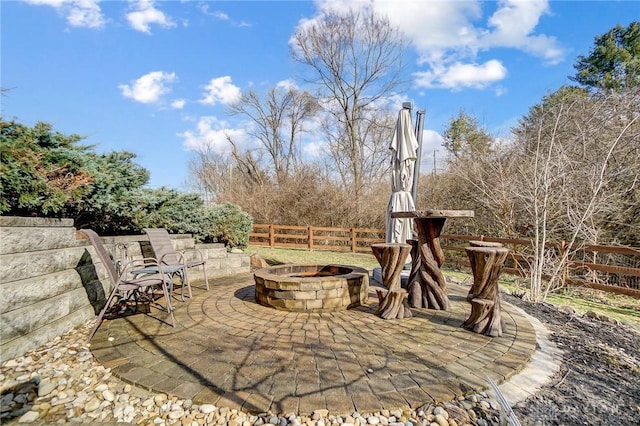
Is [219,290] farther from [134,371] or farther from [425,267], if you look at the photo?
[425,267]

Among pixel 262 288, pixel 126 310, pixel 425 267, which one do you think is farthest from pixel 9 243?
pixel 425 267

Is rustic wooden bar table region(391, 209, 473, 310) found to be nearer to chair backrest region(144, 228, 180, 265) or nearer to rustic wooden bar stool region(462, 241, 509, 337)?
rustic wooden bar stool region(462, 241, 509, 337)

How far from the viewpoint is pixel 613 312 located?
440 cm

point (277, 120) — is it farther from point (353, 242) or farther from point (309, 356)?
point (309, 356)

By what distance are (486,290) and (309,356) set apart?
1828 mm

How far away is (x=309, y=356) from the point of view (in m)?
2.28

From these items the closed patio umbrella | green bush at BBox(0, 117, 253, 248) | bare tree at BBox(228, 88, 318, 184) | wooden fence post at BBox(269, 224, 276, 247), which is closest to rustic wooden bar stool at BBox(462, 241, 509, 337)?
the closed patio umbrella

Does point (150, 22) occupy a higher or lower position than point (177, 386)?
higher

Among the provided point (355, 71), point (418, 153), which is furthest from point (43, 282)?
point (355, 71)

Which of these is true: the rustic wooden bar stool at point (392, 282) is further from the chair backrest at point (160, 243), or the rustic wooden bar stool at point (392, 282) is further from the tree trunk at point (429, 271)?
the chair backrest at point (160, 243)

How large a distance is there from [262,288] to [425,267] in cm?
200

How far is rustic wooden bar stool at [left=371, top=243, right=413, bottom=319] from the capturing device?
311cm

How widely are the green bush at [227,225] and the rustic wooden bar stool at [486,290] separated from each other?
5.27m

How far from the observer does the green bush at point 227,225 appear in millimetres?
6537
